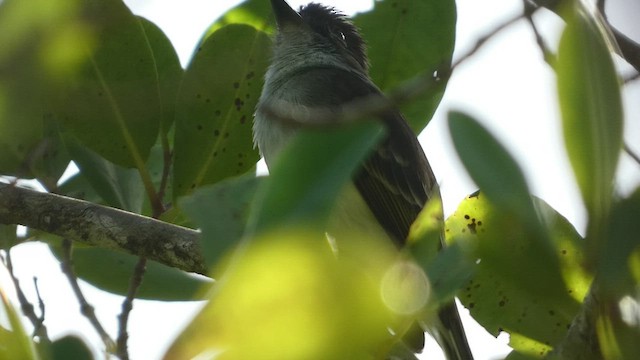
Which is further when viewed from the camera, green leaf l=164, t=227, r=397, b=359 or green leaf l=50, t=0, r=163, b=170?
green leaf l=50, t=0, r=163, b=170

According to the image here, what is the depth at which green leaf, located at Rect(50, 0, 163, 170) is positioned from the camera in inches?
107

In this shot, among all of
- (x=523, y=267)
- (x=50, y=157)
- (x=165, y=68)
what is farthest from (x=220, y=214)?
(x=50, y=157)

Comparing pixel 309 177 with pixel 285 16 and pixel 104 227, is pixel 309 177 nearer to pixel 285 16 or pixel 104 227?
pixel 104 227

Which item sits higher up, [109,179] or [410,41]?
[410,41]

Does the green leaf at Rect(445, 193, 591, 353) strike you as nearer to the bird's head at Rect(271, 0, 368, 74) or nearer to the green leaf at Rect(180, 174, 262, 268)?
the green leaf at Rect(180, 174, 262, 268)

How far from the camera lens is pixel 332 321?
115 centimetres

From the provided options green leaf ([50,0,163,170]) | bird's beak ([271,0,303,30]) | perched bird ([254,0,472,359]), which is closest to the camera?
green leaf ([50,0,163,170])

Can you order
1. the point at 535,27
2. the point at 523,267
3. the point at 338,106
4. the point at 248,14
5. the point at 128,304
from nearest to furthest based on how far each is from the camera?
1. the point at 523,267
2. the point at 535,27
3. the point at 128,304
4. the point at 248,14
5. the point at 338,106

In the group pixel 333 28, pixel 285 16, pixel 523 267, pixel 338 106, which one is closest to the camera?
pixel 523 267

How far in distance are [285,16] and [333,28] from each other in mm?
356

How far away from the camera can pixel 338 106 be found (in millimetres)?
4148

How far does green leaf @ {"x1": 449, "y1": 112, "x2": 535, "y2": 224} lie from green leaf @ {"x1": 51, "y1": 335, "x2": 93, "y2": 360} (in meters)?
0.53

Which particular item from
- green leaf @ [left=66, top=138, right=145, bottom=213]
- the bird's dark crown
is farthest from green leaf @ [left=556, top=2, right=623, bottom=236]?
the bird's dark crown

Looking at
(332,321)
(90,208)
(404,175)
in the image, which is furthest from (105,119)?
(332,321)
